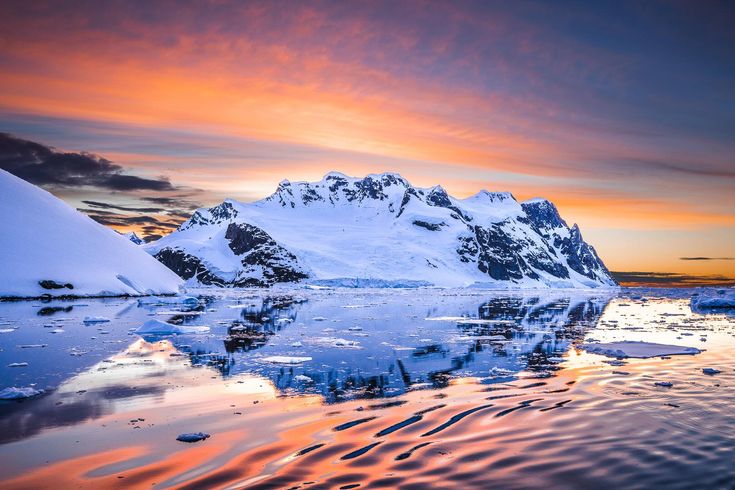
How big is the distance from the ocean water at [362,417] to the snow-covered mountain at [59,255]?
40018 millimetres

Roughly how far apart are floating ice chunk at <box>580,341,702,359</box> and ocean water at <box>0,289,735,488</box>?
0.63 meters

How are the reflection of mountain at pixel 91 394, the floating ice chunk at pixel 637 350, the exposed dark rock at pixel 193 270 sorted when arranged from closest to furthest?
the reflection of mountain at pixel 91 394 < the floating ice chunk at pixel 637 350 < the exposed dark rock at pixel 193 270

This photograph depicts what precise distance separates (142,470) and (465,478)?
14.2 feet

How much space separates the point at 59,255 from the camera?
192 ft

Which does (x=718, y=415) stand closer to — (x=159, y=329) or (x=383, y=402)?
(x=383, y=402)

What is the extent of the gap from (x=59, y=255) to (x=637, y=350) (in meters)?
59.9

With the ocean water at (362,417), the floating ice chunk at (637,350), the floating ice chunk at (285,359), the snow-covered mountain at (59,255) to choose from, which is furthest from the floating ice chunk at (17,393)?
the snow-covered mountain at (59,255)

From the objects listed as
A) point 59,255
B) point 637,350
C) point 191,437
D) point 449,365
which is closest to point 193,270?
point 59,255

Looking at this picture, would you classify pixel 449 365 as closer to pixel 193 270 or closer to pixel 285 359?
pixel 285 359

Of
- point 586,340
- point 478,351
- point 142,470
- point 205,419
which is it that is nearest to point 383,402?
point 205,419

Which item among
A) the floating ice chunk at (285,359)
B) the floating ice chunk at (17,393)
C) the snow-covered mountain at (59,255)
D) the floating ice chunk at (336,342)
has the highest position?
the snow-covered mountain at (59,255)

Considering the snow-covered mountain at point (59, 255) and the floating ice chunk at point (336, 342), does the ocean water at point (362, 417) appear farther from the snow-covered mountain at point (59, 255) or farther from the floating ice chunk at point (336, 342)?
the snow-covered mountain at point (59, 255)

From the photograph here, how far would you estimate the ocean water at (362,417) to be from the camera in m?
6.89

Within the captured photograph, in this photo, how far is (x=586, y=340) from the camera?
23547mm
